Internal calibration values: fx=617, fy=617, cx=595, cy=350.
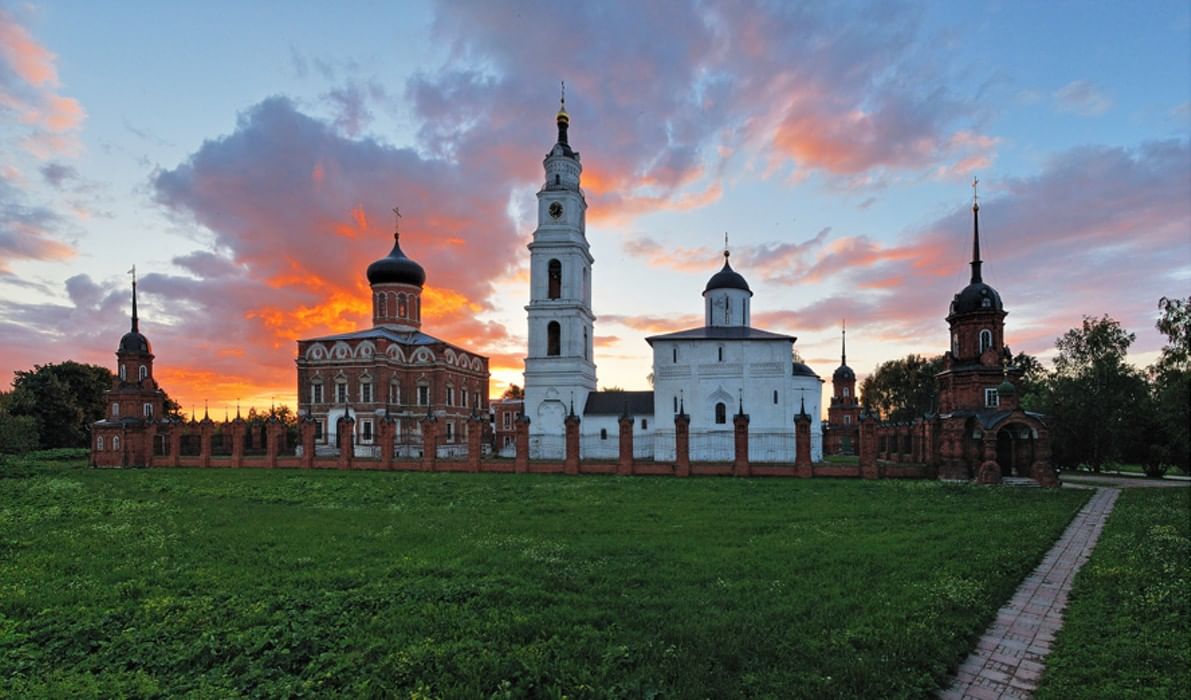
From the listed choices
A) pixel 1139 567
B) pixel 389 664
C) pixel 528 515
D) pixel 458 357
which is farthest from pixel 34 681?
pixel 458 357

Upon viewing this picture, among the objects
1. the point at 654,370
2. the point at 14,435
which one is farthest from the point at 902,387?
the point at 14,435

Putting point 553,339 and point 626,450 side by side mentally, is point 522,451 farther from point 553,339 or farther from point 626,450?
point 553,339

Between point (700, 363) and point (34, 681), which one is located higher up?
point (700, 363)

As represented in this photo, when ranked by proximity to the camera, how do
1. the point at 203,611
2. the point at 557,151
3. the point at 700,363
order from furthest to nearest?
1. the point at 557,151
2. the point at 700,363
3. the point at 203,611

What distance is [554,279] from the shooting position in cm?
3541

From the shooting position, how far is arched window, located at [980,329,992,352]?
2348 centimetres

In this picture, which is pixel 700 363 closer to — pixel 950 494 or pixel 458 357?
pixel 950 494

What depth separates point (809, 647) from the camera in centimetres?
569

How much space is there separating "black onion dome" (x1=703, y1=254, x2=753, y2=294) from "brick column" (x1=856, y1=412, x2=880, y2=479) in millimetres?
14797

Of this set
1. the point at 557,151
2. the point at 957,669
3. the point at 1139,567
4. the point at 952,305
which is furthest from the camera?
the point at 557,151

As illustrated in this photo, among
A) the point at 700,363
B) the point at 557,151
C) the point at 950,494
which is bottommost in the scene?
the point at 950,494

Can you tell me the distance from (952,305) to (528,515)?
20.1 m

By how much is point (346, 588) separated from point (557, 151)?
31.3m

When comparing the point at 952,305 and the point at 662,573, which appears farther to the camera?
the point at 952,305
